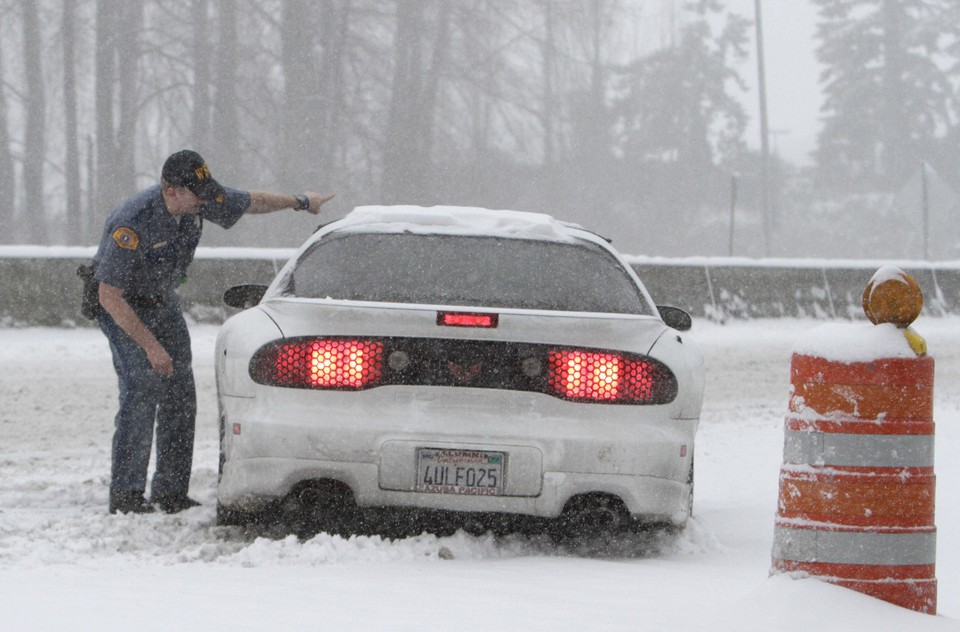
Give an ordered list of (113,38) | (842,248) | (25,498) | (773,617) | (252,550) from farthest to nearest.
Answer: (842,248) < (113,38) < (25,498) < (252,550) < (773,617)

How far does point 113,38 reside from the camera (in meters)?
33.8

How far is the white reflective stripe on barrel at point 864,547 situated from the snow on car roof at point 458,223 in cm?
222

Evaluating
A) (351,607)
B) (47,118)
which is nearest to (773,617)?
(351,607)

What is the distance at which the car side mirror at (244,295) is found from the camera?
242 inches

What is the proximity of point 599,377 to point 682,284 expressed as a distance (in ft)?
41.0

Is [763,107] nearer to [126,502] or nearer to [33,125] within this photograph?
[33,125]

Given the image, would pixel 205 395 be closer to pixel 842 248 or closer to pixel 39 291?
pixel 39 291

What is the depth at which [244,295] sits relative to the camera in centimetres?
617

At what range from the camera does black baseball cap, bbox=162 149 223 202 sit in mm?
5691

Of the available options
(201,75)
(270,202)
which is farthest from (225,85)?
(270,202)

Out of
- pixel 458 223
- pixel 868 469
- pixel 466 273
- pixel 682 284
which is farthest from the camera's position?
pixel 682 284

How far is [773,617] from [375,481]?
1.58m

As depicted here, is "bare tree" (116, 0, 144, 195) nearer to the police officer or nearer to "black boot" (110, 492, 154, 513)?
the police officer

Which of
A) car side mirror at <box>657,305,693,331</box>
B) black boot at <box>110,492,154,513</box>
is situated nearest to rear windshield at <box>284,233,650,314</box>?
car side mirror at <box>657,305,693,331</box>
